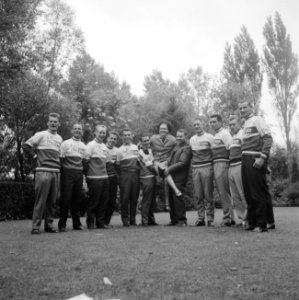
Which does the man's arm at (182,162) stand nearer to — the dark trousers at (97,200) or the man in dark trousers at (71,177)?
the dark trousers at (97,200)

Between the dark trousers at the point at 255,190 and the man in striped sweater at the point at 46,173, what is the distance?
10.5ft

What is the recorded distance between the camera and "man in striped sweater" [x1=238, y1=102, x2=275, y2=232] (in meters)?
5.94

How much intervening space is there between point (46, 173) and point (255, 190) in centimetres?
347

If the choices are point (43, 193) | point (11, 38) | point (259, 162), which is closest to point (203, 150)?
point (259, 162)

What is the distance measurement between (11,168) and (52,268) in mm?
16684

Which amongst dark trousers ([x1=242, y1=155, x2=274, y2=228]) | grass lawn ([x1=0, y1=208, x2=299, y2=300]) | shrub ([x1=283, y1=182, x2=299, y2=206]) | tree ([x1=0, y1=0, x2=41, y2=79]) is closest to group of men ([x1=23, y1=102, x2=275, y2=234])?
dark trousers ([x1=242, y1=155, x2=274, y2=228])

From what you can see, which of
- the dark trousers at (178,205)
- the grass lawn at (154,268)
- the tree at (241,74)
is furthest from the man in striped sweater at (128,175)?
the tree at (241,74)

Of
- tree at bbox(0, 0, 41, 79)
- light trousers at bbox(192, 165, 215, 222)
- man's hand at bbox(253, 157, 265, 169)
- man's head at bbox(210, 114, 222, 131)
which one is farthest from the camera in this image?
tree at bbox(0, 0, 41, 79)

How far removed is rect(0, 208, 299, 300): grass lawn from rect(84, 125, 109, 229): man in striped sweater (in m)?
2.09

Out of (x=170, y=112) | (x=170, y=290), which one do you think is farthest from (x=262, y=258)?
(x=170, y=112)

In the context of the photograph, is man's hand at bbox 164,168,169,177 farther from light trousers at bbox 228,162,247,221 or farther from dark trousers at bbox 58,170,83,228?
dark trousers at bbox 58,170,83,228

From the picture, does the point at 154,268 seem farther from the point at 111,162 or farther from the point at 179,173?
the point at 111,162

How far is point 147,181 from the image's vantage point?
7719mm

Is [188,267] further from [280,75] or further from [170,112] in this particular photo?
[280,75]
